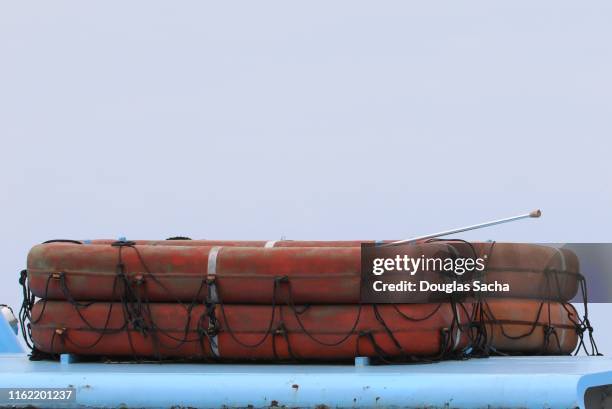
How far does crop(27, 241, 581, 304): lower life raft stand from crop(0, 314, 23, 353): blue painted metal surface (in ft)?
5.32

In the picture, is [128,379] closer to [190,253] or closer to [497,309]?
[190,253]

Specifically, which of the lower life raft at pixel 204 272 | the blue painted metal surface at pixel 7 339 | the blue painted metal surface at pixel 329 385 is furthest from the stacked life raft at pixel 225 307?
the blue painted metal surface at pixel 7 339

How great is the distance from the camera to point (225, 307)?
7.34 metres

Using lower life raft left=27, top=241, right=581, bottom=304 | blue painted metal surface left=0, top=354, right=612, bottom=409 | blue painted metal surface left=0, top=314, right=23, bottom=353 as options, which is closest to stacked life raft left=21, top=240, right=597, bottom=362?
lower life raft left=27, top=241, right=581, bottom=304

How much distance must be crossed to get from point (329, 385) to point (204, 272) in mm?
1087

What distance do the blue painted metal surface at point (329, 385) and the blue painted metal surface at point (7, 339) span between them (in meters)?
1.99

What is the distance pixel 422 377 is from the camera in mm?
6621

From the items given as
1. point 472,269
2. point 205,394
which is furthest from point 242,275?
point 472,269

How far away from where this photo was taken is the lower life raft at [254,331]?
7184 mm

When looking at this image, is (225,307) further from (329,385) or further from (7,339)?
(7,339)

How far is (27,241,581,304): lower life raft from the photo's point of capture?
718 cm

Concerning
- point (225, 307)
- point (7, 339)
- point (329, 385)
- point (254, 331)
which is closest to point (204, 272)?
point (225, 307)

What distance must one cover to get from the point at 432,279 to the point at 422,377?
734 mm

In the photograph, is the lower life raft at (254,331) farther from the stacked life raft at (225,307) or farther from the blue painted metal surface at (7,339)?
the blue painted metal surface at (7,339)
